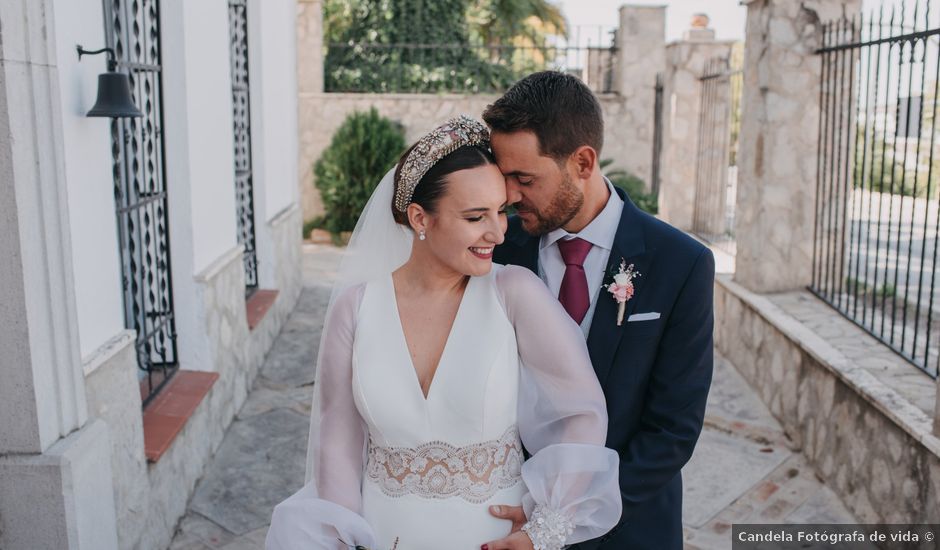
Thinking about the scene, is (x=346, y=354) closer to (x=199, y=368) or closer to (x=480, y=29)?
(x=199, y=368)

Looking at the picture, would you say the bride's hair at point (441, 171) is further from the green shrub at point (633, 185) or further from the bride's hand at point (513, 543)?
the green shrub at point (633, 185)

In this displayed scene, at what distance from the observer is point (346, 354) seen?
2295mm

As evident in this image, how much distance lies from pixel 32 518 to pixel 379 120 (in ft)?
38.8

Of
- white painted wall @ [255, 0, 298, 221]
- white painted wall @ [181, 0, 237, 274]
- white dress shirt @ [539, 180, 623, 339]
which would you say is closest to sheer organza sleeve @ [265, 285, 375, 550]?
white dress shirt @ [539, 180, 623, 339]

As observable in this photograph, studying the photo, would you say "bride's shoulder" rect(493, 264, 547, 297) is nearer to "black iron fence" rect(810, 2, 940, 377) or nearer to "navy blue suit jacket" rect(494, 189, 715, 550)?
"navy blue suit jacket" rect(494, 189, 715, 550)

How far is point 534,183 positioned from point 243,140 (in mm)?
6250

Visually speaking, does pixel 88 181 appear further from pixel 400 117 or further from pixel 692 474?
pixel 400 117

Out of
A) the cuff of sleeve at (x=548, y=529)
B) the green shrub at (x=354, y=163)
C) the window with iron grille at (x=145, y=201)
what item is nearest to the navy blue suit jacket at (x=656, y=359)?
the cuff of sleeve at (x=548, y=529)

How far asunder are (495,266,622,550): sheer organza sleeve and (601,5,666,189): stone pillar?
13.2 m

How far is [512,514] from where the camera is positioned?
88.6 inches

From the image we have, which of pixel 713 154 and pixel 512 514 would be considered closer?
pixel 512 514

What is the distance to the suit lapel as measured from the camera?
7.78 ft

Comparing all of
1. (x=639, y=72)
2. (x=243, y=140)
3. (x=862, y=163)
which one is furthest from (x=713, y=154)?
(x=243, y=140)

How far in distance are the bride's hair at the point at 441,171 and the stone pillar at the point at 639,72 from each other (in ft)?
43.4
